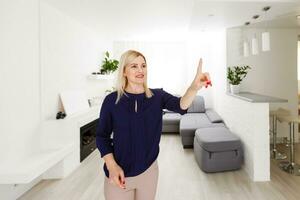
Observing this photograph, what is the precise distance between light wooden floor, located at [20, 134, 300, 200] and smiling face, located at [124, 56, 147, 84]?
197 centimetres

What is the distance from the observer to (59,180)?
3.33 m

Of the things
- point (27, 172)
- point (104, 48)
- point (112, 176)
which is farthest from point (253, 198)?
point (104, 48)

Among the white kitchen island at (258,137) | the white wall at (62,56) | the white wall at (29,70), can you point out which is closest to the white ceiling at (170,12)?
the white wall at (62,56)

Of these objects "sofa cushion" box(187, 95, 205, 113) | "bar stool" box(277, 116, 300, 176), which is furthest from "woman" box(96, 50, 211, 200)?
"sofa cushion" box(187, 95, 205, 113)

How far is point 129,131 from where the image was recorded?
3.91 feet

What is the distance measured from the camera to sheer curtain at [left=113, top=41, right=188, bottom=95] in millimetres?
6922

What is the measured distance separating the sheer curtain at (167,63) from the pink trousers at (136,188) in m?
5.71

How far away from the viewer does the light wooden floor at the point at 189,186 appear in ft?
9.15

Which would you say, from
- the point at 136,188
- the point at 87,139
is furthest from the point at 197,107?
the point at 136,188

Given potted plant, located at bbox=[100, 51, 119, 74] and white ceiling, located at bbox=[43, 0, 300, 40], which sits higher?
white ceiling, located at bbox=[43, 0, 300, 40]

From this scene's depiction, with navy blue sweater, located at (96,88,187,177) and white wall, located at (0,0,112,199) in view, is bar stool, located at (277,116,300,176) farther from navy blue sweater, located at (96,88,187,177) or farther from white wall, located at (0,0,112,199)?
white wall, located at (0,0,112,199)

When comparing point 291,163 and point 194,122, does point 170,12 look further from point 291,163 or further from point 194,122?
point 291,163

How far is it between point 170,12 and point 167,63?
3.00 metres

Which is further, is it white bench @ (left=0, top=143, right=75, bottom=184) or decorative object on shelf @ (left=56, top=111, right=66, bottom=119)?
decorative object on shelf @ (left=56, top=111, right=66, bottom=119)
